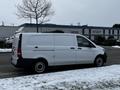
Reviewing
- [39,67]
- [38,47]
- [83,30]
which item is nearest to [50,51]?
[38,47]

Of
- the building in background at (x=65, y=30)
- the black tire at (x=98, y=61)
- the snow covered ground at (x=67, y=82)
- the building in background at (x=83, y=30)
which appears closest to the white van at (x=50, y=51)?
the black tire at (x=98, y=61)

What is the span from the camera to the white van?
559 inches

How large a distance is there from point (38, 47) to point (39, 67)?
2.95 feet

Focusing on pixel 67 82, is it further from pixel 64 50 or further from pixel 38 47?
pixel 64 50

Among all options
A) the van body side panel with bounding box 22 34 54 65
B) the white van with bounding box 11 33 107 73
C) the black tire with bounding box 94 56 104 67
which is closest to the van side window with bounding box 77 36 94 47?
the white van with bounding box 11 33 107 73

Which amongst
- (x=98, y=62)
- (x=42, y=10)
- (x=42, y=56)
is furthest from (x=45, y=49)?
(x=42, y=10)

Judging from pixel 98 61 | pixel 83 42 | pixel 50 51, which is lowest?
pixel 98 61

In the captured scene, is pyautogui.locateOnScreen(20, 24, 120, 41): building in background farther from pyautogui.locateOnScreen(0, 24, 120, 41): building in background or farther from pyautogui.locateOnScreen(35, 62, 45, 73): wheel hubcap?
pyautogui.locateOnScreen(35, 62, 45, 73): wheel hubcap

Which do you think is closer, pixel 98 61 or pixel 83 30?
pixel 98 61

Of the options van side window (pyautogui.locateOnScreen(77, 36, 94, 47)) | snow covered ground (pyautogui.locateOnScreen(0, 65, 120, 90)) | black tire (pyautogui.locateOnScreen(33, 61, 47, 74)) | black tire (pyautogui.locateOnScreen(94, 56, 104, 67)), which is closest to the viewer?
snow covered ground (pyautogui.locateOnScreen(0, 65, 120, 90))

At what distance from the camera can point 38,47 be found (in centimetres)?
1446

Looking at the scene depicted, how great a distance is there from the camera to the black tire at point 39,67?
47.4ft

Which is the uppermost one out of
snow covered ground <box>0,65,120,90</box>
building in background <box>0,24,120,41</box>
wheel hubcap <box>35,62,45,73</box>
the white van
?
building in background <box>0,24,120,41</box>

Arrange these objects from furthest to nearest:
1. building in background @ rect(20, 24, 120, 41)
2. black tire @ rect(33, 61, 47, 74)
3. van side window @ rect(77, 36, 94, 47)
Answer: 1. building in background @ rect(20, 24, 120, 41)
2. van side window @ rect(77, 36, 94, 47)
3. black tire @ rect(33, 61, 47, 74)
